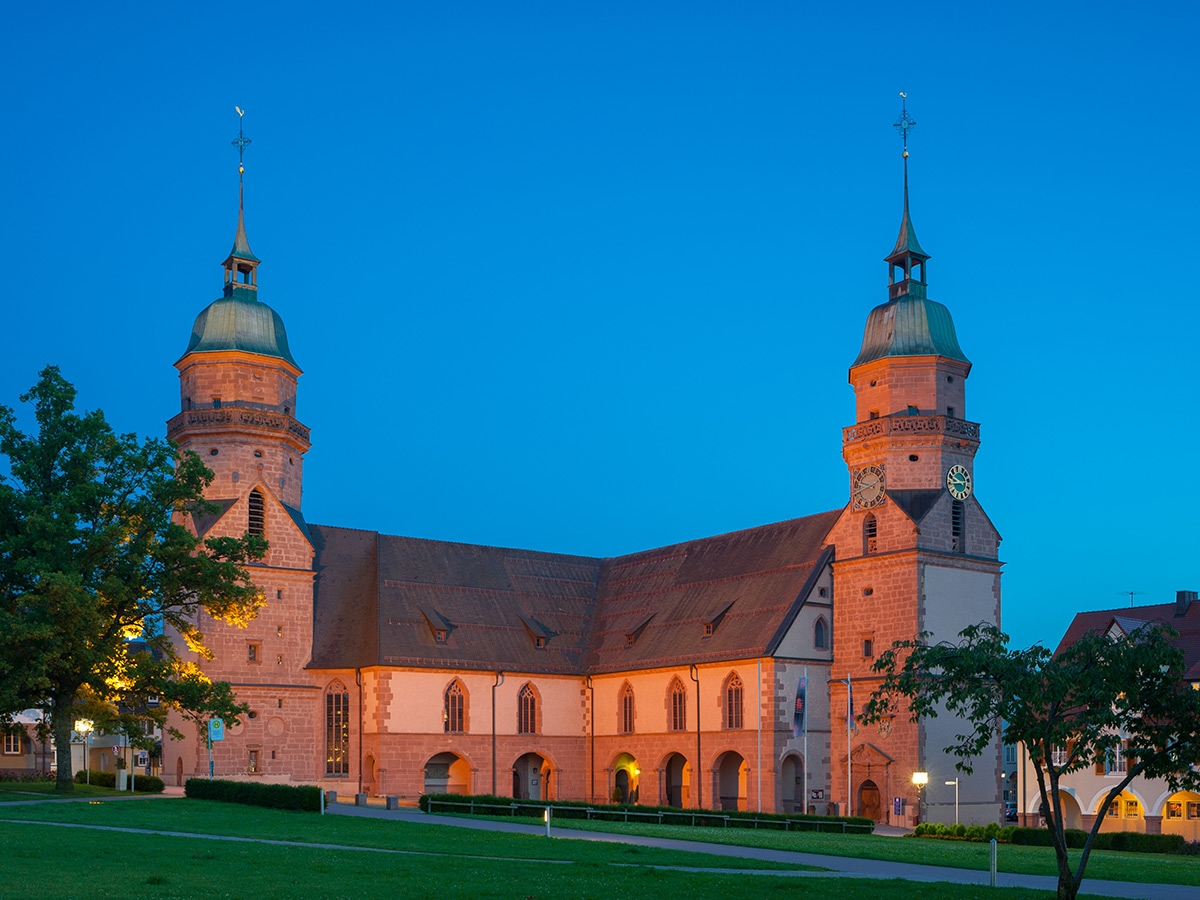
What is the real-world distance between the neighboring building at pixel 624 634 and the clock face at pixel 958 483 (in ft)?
0.36

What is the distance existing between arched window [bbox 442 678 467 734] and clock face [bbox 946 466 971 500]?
26.4 metres

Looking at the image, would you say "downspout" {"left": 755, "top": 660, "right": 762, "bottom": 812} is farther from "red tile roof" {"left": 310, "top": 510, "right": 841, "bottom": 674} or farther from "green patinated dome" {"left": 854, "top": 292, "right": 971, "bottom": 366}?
"green patinated dome" {"left": 854, "top": 292, "right": 971, "bottom": 366}

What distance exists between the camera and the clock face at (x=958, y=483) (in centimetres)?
6400

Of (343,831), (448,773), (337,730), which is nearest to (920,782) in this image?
(448,773)

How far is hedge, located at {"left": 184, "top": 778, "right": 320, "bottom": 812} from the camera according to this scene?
46188 mm

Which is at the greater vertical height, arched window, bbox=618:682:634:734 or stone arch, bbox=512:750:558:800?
arched window, bbox=618:682:634:734

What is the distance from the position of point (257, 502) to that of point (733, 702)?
83.4 ft

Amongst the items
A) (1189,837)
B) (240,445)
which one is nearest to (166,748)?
(240,445)

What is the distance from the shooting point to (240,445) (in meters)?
67.6

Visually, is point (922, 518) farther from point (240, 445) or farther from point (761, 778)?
point (240, 445)

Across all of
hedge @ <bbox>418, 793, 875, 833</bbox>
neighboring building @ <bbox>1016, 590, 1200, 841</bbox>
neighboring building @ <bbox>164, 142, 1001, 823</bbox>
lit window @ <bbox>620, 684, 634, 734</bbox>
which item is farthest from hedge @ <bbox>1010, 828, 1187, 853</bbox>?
lit window @ <bbox>620, 684, 634, 734</bbox>

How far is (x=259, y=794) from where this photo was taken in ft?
156

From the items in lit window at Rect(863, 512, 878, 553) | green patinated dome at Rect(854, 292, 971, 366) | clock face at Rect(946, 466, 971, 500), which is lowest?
lit window at Rect(863, 512, 878, 553)

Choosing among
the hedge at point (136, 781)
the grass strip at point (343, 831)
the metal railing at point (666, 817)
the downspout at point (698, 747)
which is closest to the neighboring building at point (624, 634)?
the downspout at point (698, 747)
